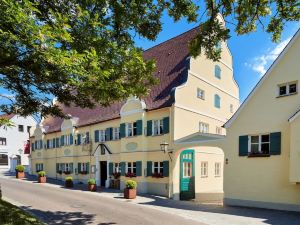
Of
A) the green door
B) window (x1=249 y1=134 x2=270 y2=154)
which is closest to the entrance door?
the green door

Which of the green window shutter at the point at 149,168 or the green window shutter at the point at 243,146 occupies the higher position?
the green window shutter at the point at 243,146

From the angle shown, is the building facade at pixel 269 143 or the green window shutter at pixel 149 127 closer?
the building facade at pixel 269 143

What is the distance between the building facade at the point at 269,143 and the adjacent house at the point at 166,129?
1798 mm

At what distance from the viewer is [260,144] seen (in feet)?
48.2

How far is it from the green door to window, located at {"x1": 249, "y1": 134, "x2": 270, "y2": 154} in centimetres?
594

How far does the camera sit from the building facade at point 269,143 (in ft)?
43.0

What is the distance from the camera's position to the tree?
4.98m

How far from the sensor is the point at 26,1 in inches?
183

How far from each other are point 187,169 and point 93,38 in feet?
Result: 51.6

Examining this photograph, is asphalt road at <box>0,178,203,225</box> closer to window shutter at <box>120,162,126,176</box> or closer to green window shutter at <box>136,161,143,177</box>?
green window shutter at <box>136,161,143,177</box>

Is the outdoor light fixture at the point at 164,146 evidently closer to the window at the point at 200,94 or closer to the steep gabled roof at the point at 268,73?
the steep gabled roof at the point at 268,73

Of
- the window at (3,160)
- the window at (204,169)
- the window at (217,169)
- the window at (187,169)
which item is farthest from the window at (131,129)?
the window at (3,160)

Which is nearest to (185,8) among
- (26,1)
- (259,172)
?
(26,1)

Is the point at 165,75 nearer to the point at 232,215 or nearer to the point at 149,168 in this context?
the point at 149,168
